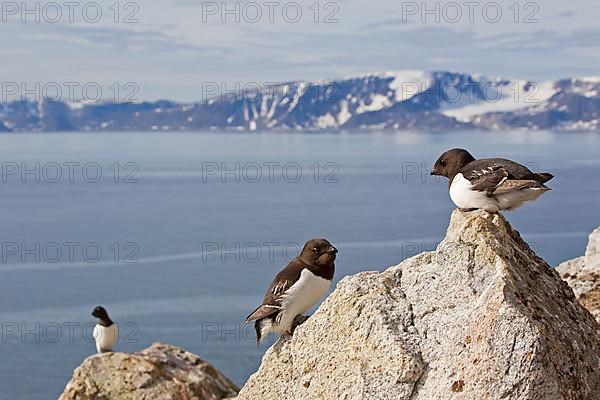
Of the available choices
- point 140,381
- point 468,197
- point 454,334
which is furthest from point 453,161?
point 140,381

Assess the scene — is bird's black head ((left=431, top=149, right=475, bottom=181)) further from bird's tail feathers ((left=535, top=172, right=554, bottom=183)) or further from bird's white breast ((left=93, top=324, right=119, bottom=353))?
bird's white breast ((left=93, top=324, right=119, bottom=353))

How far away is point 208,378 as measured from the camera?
830 inches

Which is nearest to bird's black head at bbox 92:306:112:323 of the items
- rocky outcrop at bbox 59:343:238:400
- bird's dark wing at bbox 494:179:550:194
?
rocky outcrop at bbox 59:343:238:400

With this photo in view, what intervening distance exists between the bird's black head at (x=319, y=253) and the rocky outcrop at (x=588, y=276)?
656 cm

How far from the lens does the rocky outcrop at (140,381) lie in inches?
786

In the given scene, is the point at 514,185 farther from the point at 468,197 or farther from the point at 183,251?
the point at 183,251

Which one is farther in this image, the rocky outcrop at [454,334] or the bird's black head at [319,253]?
the bird's black head at [319,253]

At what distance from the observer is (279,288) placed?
11656 millimetres

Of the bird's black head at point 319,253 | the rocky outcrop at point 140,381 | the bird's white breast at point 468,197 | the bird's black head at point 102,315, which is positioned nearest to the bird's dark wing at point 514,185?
the bird's white breast at point 468,197

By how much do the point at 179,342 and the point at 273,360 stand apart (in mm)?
49957

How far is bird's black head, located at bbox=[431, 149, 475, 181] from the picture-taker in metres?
12.1

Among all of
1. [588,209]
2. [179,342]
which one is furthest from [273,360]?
[588,209]

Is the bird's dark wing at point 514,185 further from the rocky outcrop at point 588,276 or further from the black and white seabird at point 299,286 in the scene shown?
the rocky outcrop at point 588,276

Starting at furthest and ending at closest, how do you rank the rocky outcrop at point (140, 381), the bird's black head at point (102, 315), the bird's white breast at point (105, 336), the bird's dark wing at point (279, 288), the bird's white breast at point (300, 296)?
the bird's black head at point (102, 315)
the bird's white breast at point (105, 336)
the rocky outcrop at point (140, 381)
the bird's dark wing at point (279, 288)
the bird's white breast at point (300, 296)
